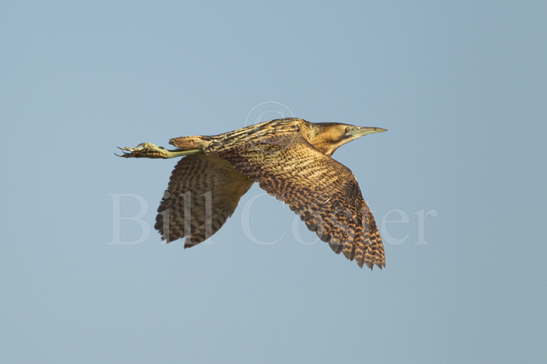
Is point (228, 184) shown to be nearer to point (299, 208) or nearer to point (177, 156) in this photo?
point (177, 156)

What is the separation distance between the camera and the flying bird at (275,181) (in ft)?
38.2

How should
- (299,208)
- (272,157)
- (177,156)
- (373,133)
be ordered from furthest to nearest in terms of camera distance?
(373,133)
(177,156)
(272,157)
(299,208)

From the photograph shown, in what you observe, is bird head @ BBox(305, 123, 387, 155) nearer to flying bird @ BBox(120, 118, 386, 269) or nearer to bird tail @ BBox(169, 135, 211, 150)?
flying bird @ BBox(120, 118, 386, 269)

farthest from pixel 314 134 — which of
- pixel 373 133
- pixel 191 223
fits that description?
pixel 191 223

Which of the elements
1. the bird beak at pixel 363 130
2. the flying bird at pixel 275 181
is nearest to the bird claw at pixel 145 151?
the flying bird at pixel 275 181

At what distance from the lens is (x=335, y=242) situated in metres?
11.5

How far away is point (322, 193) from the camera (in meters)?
11.8

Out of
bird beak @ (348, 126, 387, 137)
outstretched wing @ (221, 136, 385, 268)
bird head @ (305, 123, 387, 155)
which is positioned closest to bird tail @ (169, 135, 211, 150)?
outstretched wing @ (221, 136, 385, 268)

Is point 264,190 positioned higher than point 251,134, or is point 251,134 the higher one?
point 251,134

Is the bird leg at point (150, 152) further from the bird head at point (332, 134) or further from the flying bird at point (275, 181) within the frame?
the bird head at point (332, 134)

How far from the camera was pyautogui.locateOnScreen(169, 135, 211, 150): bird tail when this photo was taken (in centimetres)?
1323

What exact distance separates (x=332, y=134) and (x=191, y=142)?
1947 millimetres

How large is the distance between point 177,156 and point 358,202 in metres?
2.42

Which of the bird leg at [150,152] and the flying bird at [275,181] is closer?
the flying bird at [275,181]
